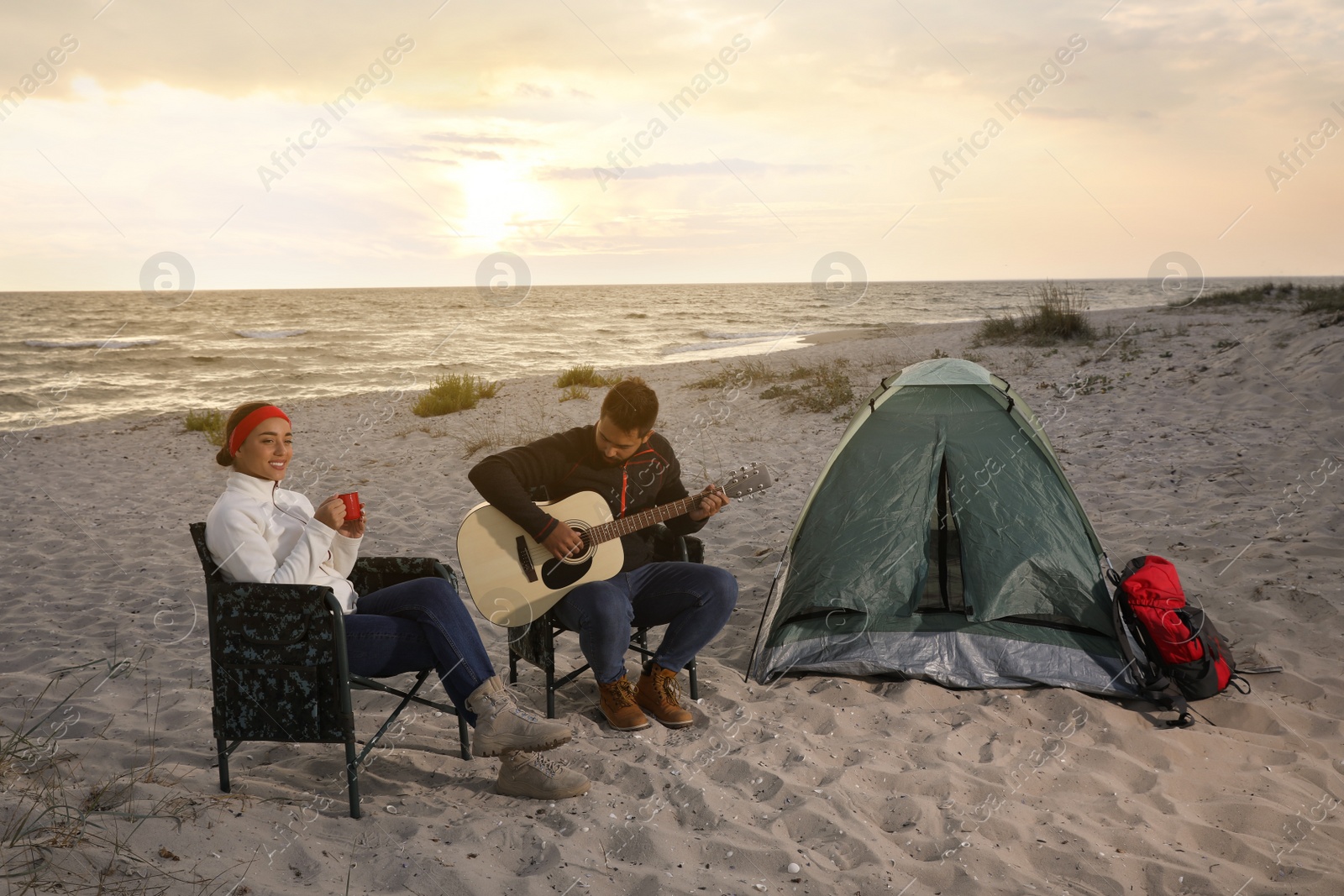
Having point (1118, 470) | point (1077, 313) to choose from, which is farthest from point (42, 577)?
point (1077, 313)

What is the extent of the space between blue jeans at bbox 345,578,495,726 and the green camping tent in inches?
62.9

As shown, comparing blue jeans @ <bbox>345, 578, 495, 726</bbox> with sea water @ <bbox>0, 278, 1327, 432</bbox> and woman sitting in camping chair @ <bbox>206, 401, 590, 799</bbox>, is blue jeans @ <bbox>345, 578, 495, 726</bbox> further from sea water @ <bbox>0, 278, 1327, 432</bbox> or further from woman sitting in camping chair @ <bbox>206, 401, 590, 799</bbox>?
sea water @ <bbox>0, 278, 1327, 432</bbox>

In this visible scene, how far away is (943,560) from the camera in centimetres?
456

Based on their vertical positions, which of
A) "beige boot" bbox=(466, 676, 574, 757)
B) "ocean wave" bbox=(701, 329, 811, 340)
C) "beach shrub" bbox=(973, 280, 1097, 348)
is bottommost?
"beige boot" bbox=(466, 676, 574, 757)

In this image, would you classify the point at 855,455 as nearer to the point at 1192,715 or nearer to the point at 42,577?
the point at 1192,715

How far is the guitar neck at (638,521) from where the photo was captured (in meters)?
3.51

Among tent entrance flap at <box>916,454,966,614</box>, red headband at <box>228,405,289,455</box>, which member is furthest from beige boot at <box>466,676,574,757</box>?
tent entrance flap at <box>916,454,966,614</box>

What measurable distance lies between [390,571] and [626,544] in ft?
3.27

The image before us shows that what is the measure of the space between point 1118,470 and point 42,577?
26.7 feet

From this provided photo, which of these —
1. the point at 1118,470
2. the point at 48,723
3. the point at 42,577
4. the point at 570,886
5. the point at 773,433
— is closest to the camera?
the point at 570,886

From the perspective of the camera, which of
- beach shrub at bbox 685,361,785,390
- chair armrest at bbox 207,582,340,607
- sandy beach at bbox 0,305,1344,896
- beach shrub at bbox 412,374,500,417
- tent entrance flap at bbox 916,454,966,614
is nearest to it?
sandy beach at bbox 0,305,1344,896

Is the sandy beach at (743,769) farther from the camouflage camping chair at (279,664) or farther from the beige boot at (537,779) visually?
the camouflage camping chair at (279,664)

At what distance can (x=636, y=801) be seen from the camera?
111 inches

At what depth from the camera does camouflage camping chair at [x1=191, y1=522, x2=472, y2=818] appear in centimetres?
256
